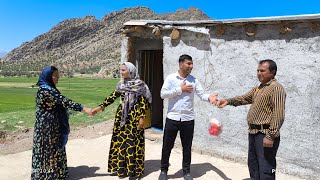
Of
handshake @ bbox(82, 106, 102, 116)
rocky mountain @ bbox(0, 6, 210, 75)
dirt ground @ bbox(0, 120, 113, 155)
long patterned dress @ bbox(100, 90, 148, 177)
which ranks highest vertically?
rocky mountain @ bbox(0, 6, 210, 75)

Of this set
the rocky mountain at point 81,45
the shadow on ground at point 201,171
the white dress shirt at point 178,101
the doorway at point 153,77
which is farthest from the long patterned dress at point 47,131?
the rocky mountain at point 81,45

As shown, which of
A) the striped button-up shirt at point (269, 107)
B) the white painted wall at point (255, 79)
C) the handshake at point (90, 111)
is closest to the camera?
the striped button-up shirt at point (269, 107)

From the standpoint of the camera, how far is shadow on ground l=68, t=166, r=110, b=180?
531 cm

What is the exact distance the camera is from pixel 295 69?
5.18 meters

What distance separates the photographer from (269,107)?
370 cm

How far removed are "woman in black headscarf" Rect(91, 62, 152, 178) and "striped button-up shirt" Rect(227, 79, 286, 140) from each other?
5.68 ft

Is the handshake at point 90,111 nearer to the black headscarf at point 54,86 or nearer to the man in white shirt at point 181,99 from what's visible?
the black headscarf at point 54,86

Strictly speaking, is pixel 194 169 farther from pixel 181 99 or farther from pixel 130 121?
pixel 181 99

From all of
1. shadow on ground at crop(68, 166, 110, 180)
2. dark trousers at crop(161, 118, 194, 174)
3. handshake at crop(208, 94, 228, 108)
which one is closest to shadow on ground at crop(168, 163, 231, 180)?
dark trousers at crop(161, 118, 194, 174)

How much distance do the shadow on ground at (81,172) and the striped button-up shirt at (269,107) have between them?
2854 mm

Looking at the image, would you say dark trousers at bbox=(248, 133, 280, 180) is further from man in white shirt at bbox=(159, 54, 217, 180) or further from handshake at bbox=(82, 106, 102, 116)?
handshake at bbox=(82, 106, 102, 116)

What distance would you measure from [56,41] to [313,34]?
10318 cm

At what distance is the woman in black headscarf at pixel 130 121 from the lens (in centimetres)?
490

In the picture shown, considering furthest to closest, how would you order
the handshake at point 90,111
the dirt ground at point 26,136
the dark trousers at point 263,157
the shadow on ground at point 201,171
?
1. the dirt ground at point 26,136
2. the shadow on ground at point 201,171
3. the handshake at point 90,111
4. the dark trousers at point 263,157
